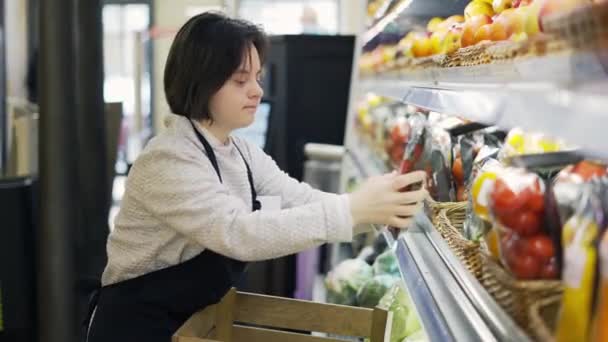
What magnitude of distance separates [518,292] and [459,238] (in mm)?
358

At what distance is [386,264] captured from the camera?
7.88 ft

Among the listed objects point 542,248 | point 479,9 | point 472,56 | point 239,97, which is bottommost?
point 542,248

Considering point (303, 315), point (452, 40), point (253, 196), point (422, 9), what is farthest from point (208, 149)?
point (422, 9)

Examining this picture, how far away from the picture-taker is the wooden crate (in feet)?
4.47

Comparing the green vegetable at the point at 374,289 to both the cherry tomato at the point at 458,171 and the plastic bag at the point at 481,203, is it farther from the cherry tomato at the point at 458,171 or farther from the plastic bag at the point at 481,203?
the plastic bag at the point at 481,203

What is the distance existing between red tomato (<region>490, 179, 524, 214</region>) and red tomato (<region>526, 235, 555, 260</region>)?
0.05m

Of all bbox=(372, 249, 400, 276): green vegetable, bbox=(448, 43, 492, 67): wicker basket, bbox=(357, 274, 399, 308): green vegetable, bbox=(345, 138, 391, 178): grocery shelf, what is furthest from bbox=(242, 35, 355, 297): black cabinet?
bbox=(448, 43, 492, 67): wicker basket

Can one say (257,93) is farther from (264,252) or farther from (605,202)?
(605,202)

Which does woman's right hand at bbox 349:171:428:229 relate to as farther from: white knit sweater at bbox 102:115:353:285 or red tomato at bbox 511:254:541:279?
red tomato at bbox 511:254:541:279

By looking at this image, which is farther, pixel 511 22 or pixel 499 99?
pixel 511 22

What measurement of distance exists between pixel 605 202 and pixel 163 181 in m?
0.81

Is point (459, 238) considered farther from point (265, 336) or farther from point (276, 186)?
point (276, 186)

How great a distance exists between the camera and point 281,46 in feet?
12.4

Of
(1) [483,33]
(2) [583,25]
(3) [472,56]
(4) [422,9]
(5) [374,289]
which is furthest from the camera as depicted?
(4) [422,9]
